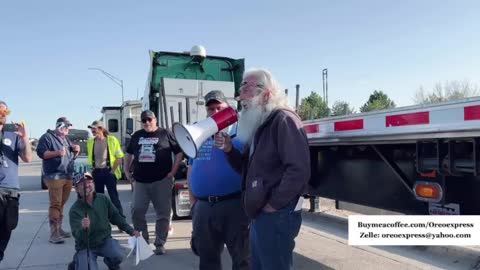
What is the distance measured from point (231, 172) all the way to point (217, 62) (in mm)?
6359

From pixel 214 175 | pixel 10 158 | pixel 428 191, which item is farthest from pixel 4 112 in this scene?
pixel 428 191

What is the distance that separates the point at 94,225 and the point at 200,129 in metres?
2.60

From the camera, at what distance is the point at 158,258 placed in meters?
5.64

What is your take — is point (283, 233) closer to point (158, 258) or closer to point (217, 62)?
point (158, 258)

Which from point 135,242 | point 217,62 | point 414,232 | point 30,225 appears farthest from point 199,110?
point 414,232

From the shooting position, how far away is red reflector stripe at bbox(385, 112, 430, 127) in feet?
8.79

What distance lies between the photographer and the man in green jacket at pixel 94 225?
475 cm

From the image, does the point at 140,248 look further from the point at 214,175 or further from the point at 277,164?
the point at 277,164

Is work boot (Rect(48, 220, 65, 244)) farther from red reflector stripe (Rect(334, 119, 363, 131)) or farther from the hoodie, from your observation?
red reflector stripe (Rect(334, 119, 363, 131))

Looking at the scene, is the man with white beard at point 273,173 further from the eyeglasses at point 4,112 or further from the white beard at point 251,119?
the eyeglasses at point 4,112

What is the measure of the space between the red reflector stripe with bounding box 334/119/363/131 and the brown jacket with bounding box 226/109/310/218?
0.78 m

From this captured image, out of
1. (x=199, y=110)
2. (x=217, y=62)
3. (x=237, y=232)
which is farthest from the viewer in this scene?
(x=217, y=62)

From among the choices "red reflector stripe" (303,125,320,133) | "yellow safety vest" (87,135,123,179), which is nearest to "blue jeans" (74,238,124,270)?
"red reflector stripe" (303,125,320,133)

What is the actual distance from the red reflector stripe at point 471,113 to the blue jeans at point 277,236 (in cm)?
103
